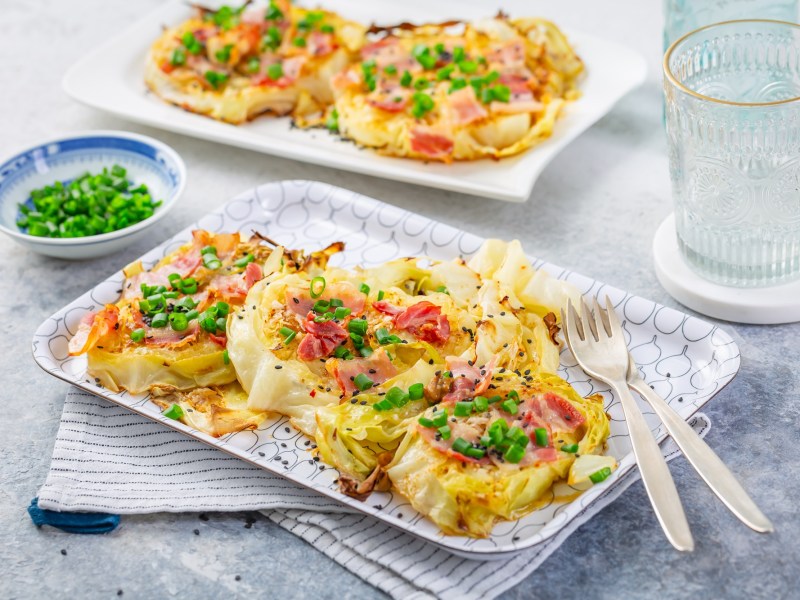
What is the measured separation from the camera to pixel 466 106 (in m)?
4.64

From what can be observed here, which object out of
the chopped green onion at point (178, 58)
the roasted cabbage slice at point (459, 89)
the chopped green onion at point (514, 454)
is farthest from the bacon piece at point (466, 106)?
the chopped green onion at point (514, 454)

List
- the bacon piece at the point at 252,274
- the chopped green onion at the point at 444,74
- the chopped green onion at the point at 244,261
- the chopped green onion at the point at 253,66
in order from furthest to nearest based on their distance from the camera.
Answer: the chopped green onion at the point at 253,66, the chopped green onion at the point at 444,74, the chopped green onion at the point at 244,261, the bacon piece at the point at 252,274

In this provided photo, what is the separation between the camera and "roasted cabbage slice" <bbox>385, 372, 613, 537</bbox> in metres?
2.74

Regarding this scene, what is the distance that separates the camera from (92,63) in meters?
5.46

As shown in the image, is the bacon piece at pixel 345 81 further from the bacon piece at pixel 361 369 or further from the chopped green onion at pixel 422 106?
the bacon piece at pixel 361 369

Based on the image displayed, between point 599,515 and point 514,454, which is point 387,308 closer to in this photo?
point 514,454

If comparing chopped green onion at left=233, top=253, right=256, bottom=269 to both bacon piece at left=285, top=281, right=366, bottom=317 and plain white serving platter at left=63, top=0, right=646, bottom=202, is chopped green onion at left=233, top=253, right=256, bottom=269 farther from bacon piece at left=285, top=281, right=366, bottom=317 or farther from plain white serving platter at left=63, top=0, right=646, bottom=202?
plain white serving platter at left=63, top=0, right=646, bottom=202

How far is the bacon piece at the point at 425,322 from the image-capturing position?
10.8 feet

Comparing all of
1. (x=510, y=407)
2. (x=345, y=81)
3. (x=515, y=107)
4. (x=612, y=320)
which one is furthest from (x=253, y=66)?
(x=510, y=407)

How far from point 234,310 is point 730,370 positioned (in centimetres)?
174

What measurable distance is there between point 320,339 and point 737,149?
1.60m

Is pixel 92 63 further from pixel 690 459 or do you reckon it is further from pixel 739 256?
pixel 690 459

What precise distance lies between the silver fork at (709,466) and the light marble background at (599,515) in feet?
0.79

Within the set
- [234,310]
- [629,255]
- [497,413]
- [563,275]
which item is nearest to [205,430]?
[234,310]
